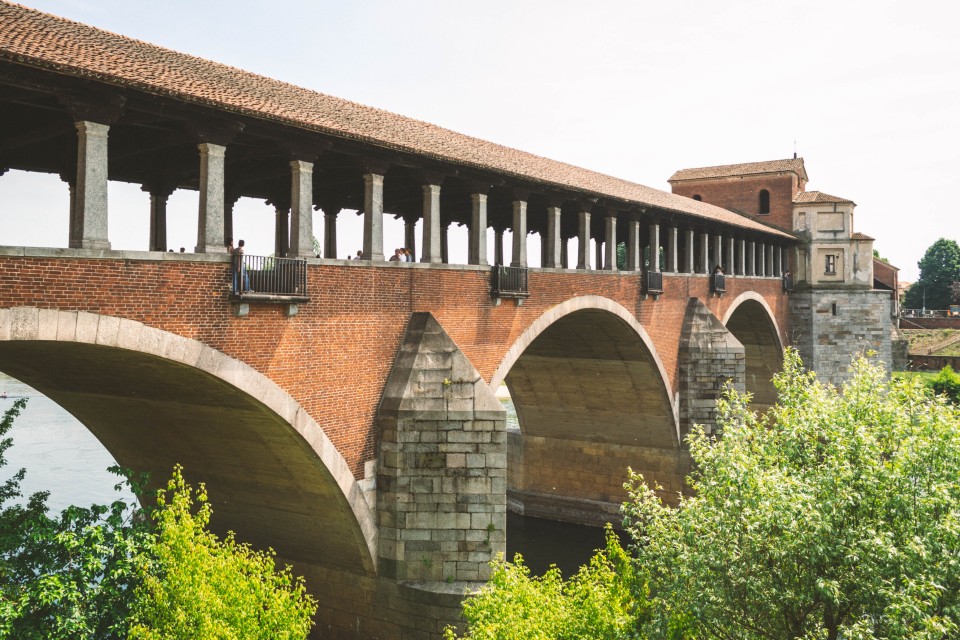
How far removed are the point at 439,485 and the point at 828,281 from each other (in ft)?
113

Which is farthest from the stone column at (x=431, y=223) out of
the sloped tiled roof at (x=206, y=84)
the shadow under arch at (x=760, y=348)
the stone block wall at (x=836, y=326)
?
the stone block wall at (x=836, y=326)

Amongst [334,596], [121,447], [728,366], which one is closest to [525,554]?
[728,366]

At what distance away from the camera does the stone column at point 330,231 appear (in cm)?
1928

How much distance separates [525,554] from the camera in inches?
990

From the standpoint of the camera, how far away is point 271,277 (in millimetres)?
11875

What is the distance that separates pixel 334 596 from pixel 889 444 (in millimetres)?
9759

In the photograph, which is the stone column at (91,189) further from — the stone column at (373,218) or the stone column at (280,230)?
the stone column at (280,230)

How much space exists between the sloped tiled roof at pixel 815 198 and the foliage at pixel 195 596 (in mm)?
39406

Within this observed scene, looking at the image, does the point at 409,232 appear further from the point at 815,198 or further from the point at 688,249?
the point at 815,198

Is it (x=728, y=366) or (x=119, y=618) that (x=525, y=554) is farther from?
(x=119, y=618)

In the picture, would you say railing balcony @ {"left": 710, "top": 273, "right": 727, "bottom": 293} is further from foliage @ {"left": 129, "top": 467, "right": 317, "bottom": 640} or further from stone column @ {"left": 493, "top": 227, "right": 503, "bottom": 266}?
foliage @ {"left": 129, "top": 467, "right": 317, "bottom": 640}

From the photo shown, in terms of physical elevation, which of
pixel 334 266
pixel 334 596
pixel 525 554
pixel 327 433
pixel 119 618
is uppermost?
pixel 334 266

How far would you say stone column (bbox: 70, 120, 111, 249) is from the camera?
962 centimetres

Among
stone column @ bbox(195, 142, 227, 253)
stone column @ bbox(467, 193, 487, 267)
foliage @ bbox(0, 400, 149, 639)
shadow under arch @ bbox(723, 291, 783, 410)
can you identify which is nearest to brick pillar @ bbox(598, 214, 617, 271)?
stone column @ bbox(467, 193, 487, 267)
